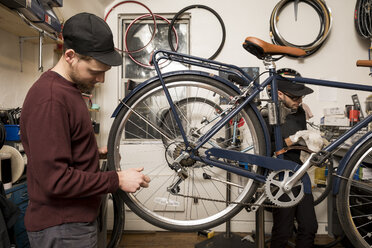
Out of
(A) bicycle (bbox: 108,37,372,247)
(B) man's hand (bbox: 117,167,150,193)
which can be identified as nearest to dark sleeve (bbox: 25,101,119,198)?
(B) man's hand (bbox: 117,167,150,193)

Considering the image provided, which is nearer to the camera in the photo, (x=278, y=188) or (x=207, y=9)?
(x=278, y=188)

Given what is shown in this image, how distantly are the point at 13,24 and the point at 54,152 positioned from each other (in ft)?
3.85

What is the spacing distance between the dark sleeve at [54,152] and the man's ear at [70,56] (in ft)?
0.59

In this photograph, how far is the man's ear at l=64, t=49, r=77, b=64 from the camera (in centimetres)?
91

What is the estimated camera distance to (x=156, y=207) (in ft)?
8.85

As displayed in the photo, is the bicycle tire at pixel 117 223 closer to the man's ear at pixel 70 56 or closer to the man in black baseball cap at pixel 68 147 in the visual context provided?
the man in black baseball cap at pixel 68 147

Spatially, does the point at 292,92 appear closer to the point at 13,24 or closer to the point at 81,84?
the point at 81,84

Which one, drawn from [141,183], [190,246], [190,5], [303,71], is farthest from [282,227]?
[190,5]

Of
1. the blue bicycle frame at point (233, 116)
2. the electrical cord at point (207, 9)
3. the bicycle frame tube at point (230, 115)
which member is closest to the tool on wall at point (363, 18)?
the electrical cord at point (207, 9)

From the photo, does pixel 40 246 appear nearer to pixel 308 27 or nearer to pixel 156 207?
pixel 156 207

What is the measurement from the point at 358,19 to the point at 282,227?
215 centimetres

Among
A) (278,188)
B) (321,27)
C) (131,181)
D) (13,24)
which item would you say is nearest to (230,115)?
(278,188)

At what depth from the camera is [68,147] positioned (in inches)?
33.8

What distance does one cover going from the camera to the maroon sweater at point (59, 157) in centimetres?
82
